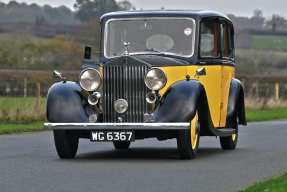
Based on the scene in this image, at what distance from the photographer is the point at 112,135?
9711 millimetres

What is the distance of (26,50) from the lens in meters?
93.3

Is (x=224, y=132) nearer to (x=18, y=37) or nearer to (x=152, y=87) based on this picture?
(x=152, y=87)

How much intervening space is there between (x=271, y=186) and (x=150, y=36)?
4.96 m

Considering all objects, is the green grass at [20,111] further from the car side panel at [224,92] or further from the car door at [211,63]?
the car door at [211,63]

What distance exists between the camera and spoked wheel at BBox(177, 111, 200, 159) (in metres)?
9.69

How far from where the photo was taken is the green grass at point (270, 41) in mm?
100250

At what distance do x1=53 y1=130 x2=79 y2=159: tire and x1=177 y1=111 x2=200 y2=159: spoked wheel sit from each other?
1851mm

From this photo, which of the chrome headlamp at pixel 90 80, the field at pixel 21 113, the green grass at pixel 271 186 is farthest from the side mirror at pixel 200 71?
the field at pixel 21 113

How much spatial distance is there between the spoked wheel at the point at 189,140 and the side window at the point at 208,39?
1627mm

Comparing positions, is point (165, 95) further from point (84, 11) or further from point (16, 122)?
point (84, 11)

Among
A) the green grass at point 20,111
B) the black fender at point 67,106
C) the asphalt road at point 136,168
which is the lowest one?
the green grass at point 20,111

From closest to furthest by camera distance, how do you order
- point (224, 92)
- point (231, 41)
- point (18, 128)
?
1. point (224, 92)
2. point (231, 41)
3. point (18, 128)

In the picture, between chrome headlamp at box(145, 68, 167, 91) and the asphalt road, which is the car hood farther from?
the asphalt road

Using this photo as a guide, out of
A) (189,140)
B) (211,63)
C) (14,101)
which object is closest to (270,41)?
(14,101)
